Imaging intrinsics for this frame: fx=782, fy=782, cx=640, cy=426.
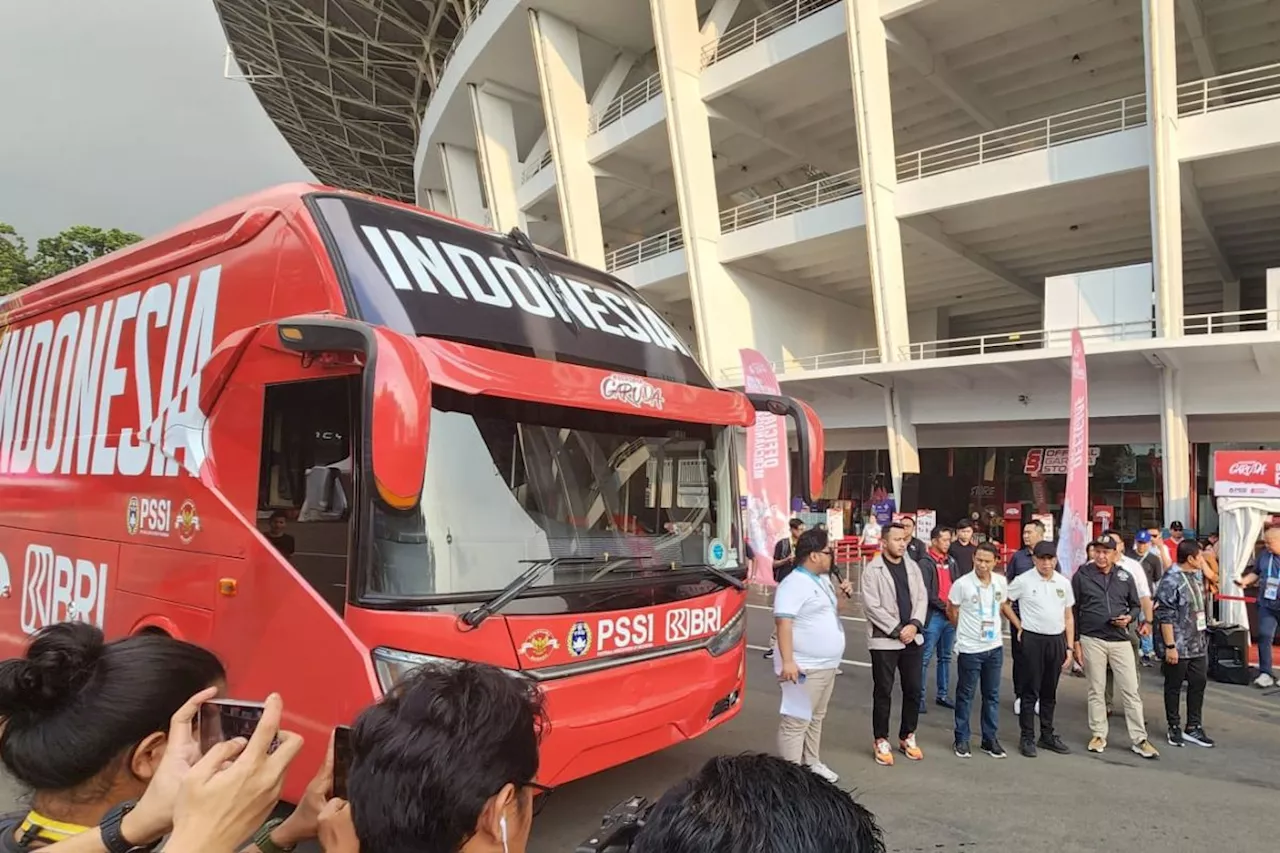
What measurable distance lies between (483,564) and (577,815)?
1.83m

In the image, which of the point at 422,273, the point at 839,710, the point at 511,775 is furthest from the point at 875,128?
the point at 511,775

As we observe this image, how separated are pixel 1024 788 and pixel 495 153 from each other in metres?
23.5

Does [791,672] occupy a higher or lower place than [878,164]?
lower

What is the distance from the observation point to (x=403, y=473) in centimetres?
297

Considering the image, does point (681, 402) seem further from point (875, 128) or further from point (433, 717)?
point (875, 128)

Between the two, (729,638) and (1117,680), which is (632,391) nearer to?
(729,638)

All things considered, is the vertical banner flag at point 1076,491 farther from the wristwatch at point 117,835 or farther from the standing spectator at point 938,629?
the wristwatch at point 117,835

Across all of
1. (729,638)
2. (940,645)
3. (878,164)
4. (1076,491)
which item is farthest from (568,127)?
(729,638)

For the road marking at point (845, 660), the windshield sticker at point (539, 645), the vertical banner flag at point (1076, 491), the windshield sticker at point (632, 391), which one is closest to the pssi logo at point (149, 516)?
the windshield sticker at point (539, 645)

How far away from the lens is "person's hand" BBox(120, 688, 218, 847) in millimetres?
1345

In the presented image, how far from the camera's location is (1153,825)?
4.49m

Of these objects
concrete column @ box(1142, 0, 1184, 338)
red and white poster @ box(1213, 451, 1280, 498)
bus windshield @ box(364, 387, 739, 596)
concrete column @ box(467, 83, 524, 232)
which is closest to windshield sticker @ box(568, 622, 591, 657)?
bus windshield @ box(364, 387, 739, 596)

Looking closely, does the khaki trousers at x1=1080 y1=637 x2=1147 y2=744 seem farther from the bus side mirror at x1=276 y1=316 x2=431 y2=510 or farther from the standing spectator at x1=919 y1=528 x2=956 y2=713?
the bus side mirror at x1=276 y1=316 x2=431 y2=510

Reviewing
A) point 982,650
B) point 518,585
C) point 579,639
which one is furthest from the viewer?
point 982,650
